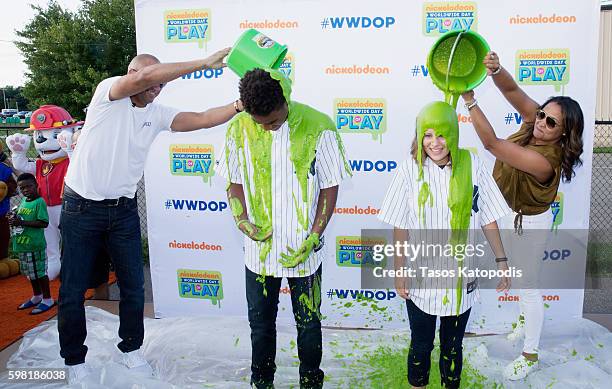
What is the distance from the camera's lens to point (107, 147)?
2867mm

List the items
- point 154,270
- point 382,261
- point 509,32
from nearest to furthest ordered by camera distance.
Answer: point 509,32 < point 382,261 < point 154,270

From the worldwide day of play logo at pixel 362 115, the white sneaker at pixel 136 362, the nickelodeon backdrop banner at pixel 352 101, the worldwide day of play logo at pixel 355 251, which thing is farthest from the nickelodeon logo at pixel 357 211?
the white sneaker at pixel 136 362

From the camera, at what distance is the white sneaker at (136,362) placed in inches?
128

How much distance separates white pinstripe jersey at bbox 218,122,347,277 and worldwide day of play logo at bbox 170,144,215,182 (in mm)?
1442

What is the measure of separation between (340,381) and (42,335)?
7.16 ft

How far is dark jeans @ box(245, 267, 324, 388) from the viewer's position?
8.86ft

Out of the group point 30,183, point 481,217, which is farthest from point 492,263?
point 30,183

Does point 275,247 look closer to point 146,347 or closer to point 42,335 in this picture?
point 146,347

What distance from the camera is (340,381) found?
124 inches

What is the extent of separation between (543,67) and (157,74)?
2.57 metres

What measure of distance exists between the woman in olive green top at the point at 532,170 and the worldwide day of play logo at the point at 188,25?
7.06 feet

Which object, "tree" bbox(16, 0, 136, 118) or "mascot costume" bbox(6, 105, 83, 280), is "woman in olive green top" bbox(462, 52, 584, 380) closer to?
"mascot costume" bbox(6, 105, 83, 280)

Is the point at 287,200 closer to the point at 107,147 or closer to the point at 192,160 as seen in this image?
the point at 107,147

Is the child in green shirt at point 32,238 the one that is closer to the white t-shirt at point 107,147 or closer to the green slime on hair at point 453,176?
the white t-shirt at point 107,147
